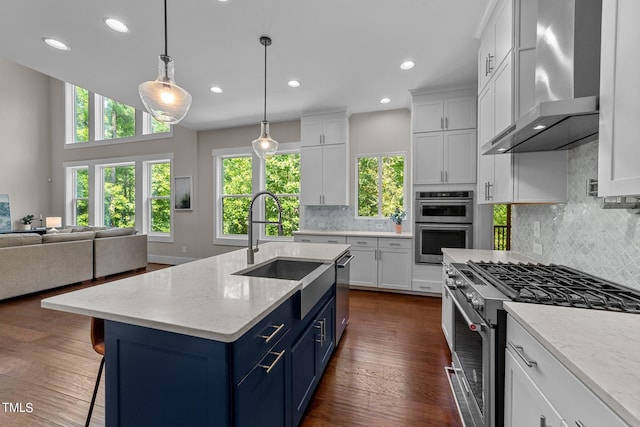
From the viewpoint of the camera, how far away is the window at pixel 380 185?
452 centimetres

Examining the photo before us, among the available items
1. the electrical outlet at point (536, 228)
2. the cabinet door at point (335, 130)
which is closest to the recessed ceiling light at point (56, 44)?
the cabinet door at point (335, 130)

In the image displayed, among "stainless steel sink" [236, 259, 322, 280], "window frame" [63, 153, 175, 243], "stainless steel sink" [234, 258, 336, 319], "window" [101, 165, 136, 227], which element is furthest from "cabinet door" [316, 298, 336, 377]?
"window" [101, 165, 136, 227]

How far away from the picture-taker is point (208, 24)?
2436 mm

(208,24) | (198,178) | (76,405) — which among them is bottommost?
(76,405)

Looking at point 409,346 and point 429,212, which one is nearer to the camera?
point 409,346

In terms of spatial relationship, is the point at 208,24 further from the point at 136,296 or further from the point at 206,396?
the point at 206,396

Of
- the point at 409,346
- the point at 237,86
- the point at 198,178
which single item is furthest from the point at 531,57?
the point at 198,178

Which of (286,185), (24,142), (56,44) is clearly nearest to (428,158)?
(286,185)

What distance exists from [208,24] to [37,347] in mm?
3356

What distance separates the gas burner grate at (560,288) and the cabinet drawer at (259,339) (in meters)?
1.05

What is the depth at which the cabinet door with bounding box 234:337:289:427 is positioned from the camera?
0.96m

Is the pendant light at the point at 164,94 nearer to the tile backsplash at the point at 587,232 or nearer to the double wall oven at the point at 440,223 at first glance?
the tile backsplash at the point at 587,232

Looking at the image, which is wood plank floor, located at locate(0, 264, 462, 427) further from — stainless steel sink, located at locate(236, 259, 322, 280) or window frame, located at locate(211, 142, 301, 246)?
window frame, located at locate(211, 142, 301, 246)

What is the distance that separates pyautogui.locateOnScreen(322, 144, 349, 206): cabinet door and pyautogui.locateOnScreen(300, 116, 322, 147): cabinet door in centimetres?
22
